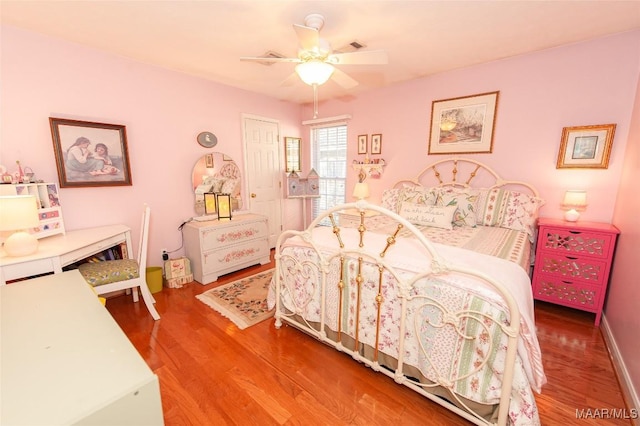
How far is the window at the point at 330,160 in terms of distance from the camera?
4.35 metres

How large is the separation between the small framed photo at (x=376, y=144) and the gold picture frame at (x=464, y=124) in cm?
69

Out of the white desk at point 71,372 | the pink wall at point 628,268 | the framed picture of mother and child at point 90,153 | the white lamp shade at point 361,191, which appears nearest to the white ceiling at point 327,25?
the framed picture of mother and child at point 90,153

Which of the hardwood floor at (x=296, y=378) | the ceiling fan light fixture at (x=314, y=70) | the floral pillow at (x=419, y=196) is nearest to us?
the hardwood floor at (x=296, y=378)

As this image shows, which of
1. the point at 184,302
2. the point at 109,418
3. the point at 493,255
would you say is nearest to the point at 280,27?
the point at 493,255

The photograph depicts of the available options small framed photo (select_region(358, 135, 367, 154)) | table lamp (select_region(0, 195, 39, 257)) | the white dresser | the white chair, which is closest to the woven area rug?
the white dresser

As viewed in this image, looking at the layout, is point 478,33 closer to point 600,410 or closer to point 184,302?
point 600,410

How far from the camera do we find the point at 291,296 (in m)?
2.19

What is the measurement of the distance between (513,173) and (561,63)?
1069mm

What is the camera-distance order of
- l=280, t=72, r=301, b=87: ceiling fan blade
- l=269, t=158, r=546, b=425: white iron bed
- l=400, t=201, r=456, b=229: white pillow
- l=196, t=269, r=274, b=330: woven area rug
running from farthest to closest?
l=400, t=201, r=456, b=229: white pillow < l=196, t=269, r=274, b=330: woven area rug < l=280, t=72, r=301, b=87: ceiling fan blade < l=269, t=158, r=546, b=425: white iron bed

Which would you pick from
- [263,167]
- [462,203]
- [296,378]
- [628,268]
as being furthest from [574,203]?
[263,167]

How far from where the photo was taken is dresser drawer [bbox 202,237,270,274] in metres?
3.18

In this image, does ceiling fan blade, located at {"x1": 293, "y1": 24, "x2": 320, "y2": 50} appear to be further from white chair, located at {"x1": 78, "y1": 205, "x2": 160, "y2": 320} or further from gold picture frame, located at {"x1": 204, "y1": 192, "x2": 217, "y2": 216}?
gold picture frame, located at {"x1": 204, "y1": 192, "x2": 217, "y2": 216}

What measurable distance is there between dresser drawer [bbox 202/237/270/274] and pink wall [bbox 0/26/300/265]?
0.56 m

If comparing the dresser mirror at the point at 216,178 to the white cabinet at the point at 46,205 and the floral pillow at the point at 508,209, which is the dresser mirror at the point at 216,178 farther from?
the floral pillow at the point at 508,209
